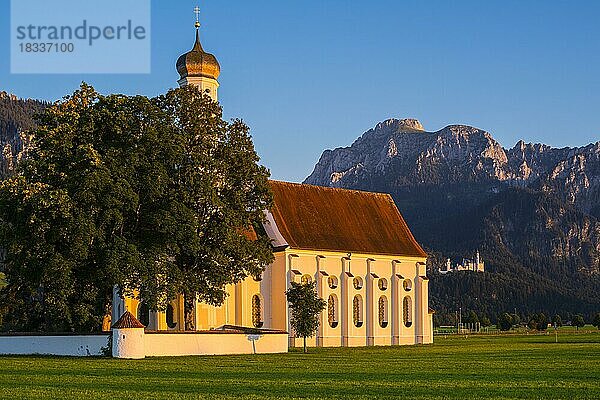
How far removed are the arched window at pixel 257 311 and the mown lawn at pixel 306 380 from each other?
2544cm

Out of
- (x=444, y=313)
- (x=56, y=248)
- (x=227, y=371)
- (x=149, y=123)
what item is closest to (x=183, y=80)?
(x=149, y=123)

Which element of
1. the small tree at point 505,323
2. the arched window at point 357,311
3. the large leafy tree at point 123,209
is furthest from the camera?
the small tree at point 505,323

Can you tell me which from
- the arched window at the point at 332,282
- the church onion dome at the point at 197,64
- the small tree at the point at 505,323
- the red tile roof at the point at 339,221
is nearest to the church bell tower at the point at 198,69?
the church onion dome at the point at 197,64

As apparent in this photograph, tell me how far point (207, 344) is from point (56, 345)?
26.5ft

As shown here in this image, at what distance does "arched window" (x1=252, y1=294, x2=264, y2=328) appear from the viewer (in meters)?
64.5

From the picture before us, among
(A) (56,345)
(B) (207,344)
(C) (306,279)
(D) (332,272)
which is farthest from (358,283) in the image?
(A) (56,345)

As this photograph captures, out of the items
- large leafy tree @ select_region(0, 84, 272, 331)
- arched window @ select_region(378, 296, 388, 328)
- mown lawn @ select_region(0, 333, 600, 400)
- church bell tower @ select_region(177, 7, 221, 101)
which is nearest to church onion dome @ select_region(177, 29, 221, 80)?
church bell tower @ select_region(177, 7, 221, 101)

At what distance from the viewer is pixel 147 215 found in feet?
164

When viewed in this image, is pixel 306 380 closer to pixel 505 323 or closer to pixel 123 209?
pixel 123 209

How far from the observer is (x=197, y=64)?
6562 centimetres

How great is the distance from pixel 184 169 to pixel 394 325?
28008 mm

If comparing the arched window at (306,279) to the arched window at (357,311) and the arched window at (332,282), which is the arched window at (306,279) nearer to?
the arched window at (332,282)

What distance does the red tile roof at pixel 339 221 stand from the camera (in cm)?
6750

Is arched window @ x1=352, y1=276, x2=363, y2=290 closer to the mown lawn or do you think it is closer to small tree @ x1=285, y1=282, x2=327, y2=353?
small tree @ x1=285, y1=282, x2=327, y2=353
